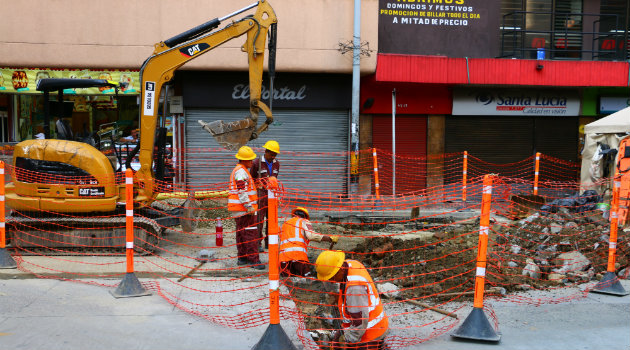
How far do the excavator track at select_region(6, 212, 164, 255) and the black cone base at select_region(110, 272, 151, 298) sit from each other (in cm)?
200

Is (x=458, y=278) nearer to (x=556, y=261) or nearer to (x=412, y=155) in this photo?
(x=556, y=261)

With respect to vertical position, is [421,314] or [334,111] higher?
[334,111]

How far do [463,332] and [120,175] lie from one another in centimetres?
612

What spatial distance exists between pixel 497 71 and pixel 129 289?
12.6 metres

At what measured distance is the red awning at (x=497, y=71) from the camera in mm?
15570

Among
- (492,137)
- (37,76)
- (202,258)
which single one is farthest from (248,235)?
(492,137)

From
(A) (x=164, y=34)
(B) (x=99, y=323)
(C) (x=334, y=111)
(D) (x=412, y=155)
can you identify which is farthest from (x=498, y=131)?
(B) (x=99, y=323)

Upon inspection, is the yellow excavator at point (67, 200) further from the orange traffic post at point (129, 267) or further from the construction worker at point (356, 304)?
the construction worker at point (356, 304)

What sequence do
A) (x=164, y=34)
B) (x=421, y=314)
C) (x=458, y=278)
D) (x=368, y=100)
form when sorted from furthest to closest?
(x=368, y=100), (x=164, y=34), (x=458, y=278), (x=421, y=314)

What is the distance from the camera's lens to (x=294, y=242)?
295 inches

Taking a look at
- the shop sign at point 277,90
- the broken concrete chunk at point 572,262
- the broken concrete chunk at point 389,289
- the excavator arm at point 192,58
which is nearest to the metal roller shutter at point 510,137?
the shop sign at point 277,90

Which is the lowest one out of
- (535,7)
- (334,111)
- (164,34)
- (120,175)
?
(120,175)

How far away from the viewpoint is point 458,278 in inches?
294

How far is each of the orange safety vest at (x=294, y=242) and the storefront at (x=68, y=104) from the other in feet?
30.7
